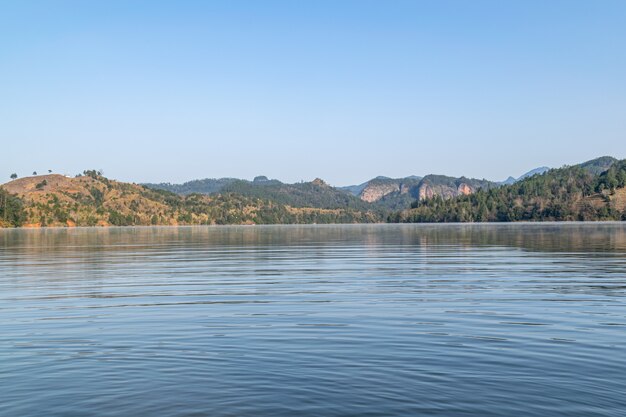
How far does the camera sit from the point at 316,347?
2400cm

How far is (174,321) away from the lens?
30500 millimetres

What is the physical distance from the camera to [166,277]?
173ft

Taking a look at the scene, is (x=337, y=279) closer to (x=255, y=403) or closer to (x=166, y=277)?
(x=166, y=277)

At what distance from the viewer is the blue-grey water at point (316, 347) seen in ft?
56.0

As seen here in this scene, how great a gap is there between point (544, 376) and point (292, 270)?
40.4 metres

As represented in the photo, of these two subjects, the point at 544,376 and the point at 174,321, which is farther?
the point at 174,321

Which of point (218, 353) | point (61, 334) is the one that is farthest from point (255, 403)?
point (61, 334)

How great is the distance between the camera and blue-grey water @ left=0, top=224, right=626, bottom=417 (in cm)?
1708

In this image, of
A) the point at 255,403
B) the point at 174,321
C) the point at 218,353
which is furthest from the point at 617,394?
the point at 174,321

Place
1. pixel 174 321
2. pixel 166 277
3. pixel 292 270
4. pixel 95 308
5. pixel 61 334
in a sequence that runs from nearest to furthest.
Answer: pixel 61 334
pixel 174 321
pixel 95 308
pixel 166 277
pixel 292 270

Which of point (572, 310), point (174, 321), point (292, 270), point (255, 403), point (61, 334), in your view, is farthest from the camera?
point (292, 270)

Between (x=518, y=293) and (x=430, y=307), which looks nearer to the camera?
(x=430, y=307)

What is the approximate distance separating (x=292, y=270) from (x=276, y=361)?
37.3m

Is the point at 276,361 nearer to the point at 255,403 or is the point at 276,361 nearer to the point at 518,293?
the point at 255,403
